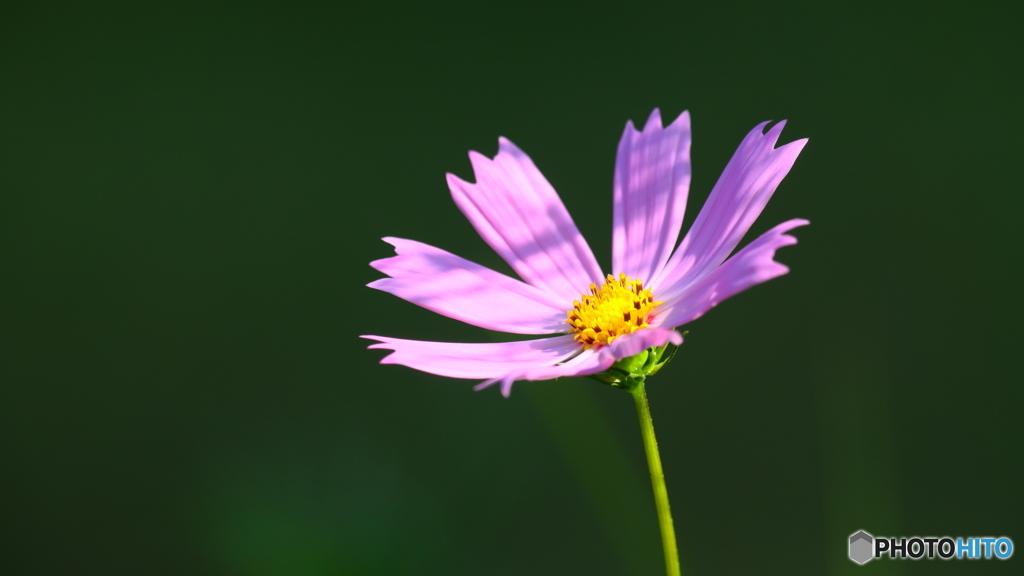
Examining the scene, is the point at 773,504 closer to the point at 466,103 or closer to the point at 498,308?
the point at 498,308

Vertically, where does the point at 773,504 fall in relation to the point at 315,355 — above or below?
below

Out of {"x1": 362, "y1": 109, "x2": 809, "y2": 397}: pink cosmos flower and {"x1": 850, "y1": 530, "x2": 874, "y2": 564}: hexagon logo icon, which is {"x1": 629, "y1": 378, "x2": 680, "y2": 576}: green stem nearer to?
{"x1": 362, "y1": 109, "x2": 809, "y2": 397}: pink cosmos flower

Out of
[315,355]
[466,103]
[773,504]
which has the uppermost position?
[466,103]

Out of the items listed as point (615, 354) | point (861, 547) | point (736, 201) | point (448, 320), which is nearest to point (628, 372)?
point (615, 354)

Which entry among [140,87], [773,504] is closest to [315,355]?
[140,87]

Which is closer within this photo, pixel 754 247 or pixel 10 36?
pixel 754 247

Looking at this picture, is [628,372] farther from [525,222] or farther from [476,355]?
[525,222]

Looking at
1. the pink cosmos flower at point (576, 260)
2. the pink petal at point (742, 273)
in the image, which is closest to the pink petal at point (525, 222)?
the pink cosmos flower at point (576, 260)
